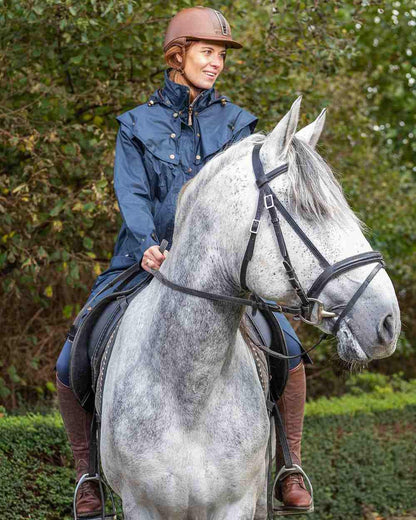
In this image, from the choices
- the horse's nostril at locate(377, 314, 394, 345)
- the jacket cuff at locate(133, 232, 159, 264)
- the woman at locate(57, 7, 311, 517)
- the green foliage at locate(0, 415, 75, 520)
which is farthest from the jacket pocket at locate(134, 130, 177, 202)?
the green foliage at locate(0, 415, 75, 520)

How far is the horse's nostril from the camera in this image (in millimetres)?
3221

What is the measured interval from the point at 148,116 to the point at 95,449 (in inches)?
69.5

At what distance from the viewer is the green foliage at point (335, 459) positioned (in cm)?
646

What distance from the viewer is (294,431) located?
4.86 meters

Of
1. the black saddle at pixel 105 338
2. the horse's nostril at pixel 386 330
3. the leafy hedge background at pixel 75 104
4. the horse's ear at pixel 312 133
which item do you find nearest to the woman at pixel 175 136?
the black saddle at pixel 105 338

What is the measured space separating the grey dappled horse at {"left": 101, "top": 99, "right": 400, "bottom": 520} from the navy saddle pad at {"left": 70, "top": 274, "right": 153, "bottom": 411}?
25 cm

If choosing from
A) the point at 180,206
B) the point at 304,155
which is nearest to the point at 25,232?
the point at 180,206

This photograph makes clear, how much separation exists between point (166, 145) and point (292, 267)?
1.34m

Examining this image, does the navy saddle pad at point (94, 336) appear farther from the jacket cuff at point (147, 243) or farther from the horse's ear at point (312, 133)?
the horse's ear at point (312, 133)

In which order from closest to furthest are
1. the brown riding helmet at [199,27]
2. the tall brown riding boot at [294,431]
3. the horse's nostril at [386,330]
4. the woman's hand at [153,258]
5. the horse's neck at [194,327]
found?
the horse's nostril at [386,330] < the horse's neck at [194,327] < the woman's hand at [153,258] < the brown riding helmet at [199,27] < the tall brown riding boot at [294,431]

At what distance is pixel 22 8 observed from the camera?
6.88 m

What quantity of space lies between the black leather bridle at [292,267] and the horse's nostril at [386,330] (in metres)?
0.13

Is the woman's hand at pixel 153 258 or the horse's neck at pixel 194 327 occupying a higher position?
the woman's hand at pixel 153 258

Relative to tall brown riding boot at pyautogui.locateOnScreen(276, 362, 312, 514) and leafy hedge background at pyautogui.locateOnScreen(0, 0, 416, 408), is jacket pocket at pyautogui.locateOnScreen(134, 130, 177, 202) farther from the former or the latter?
leafy hedge background at pyautogui.locateOnScreen(0, 0, 416, 408)
